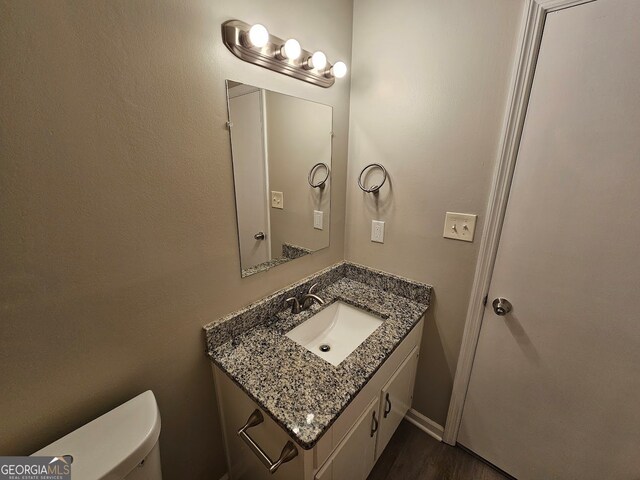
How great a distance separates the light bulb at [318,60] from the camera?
101 cm

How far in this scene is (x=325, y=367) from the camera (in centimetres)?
90

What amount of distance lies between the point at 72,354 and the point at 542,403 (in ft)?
5.72

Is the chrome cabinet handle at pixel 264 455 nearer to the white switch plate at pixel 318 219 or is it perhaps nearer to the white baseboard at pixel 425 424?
the white switch plate at pixel 318 219

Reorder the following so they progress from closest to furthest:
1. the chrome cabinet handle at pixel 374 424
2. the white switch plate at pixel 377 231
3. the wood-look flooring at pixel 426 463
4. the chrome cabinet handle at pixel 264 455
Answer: the chrome cabinet handle at pixel 264 455 → the chrome cabinet handle at pixel 374 424 → the wood-look flooring at pixel 426 463 → the white switch plate at pixel 377 231

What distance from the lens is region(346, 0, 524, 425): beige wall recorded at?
98 centimetres

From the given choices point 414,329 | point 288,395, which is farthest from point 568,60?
point 288,395

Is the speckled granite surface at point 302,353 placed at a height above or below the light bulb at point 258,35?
below

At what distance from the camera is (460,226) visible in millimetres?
1131

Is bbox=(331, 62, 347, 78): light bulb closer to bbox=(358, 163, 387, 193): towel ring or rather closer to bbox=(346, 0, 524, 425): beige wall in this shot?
bbox=(346, 0, 524, 425): beige wall

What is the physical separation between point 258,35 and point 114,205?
688mm

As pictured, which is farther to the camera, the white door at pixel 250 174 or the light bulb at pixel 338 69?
the light bulb at pixel 338 69

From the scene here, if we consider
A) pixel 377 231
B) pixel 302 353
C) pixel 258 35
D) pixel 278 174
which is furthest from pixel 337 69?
pixel 302 353

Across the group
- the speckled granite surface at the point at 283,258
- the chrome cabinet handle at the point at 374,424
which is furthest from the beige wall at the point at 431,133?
the chrome cabinet handle at the point at 374,424

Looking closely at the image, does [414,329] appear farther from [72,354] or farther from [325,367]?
[72,354]
